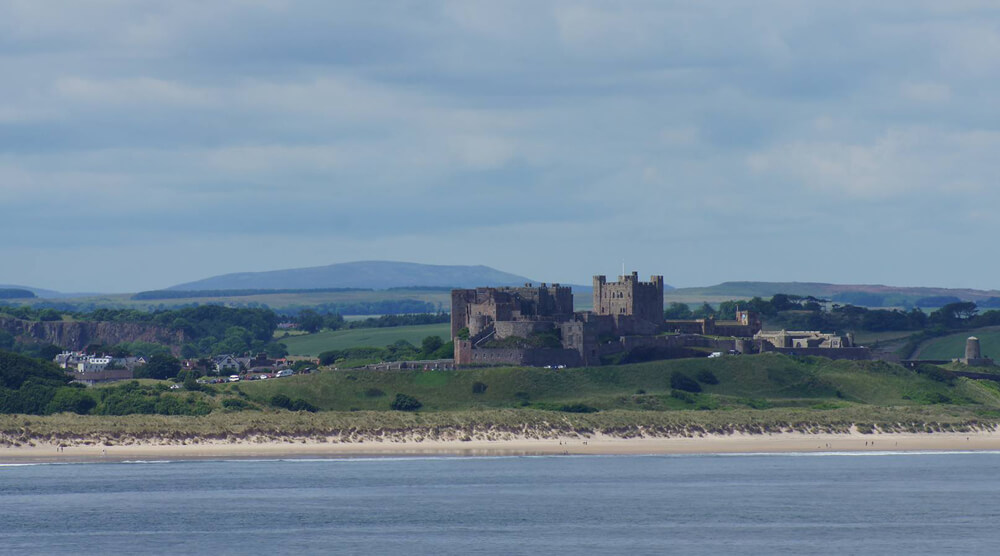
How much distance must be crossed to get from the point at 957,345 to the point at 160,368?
3329 inches

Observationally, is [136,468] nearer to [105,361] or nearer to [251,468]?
[251,468]

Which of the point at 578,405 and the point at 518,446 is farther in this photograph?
the point at 578,405

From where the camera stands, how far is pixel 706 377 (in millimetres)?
111188

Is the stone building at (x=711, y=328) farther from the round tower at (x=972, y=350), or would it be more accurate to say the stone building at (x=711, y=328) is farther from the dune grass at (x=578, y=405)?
A: the round tower at (x=972, y=350)

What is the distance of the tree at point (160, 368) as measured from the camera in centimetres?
12350

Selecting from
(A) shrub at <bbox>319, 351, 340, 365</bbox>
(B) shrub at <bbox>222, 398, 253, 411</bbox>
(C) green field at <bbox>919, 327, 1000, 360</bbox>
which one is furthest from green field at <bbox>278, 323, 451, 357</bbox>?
(B) shrub at <bbox>222, 398, 253, 411</bbox>

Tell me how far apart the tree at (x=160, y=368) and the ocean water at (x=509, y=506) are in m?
39.5

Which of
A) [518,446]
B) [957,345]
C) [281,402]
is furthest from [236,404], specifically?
[957,345]

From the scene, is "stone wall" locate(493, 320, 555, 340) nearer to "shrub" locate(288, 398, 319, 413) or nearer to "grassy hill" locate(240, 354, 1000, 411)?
"grassy hill" locate(240, 354, 1000, 411)

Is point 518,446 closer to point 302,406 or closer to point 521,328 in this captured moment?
point 302,406

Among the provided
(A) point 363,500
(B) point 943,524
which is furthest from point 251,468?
(B) point 943,524

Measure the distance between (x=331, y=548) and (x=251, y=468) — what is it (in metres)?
26.8

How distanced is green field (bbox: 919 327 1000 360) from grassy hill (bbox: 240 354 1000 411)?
4176 cm

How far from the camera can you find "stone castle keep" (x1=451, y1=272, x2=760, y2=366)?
114750mm
